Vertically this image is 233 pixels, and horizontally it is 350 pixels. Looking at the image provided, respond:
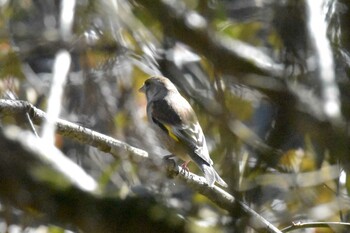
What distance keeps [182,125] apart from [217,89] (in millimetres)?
3355

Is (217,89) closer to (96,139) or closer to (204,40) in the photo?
(204,40)

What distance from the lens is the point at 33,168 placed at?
167 cm

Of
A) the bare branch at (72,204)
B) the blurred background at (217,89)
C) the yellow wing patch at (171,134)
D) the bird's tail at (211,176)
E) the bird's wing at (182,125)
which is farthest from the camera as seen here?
the yellow wing patch at (171,134)

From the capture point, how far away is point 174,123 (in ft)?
17.3

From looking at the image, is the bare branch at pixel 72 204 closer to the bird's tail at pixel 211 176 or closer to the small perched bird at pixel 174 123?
the bird's tail at pixel 211 176

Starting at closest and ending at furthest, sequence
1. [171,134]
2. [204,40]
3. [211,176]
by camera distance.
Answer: [204,40] < [211,176] < [171,134]

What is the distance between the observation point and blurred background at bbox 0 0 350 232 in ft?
5.80

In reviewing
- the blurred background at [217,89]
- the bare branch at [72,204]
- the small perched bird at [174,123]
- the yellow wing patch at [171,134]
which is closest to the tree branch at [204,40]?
the blurred background at [217,89]

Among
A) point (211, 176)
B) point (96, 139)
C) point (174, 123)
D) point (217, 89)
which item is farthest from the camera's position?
point (174, 123)

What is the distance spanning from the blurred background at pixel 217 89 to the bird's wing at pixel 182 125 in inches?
4.3

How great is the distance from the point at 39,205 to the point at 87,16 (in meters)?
3.03

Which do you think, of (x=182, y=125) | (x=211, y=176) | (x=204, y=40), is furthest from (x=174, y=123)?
(x=204, y=40)

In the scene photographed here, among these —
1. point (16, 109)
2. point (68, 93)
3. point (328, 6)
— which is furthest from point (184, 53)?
point (16, 109)

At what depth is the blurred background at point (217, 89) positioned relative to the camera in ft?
5.80
